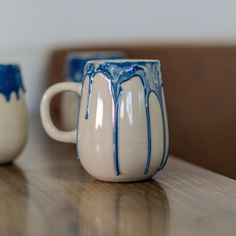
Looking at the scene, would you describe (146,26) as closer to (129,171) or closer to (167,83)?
(167,83)

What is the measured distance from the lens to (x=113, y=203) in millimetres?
582

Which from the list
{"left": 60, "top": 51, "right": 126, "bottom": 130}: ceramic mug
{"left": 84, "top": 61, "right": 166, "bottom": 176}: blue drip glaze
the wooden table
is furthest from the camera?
{"left": 60, "top": 51, "right": 126, "bottom": 130}: ceramic mug

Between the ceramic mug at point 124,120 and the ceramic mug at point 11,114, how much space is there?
0.15m

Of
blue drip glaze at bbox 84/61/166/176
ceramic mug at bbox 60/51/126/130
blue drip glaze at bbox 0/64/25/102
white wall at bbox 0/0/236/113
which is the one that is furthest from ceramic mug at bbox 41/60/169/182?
white wall at bbox 0/0/236/113

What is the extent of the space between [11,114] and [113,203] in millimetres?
241

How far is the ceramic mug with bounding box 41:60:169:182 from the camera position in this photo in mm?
617

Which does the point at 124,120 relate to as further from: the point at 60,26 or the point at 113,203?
the point at 60,26

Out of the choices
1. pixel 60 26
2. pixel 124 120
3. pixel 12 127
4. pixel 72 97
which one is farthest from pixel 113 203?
pixel 60 26

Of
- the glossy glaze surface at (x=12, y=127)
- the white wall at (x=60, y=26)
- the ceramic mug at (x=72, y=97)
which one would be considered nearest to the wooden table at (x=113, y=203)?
the glossy glaze surface at (x=12, y=127)

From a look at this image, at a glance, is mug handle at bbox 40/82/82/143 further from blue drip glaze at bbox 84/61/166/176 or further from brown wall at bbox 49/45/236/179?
brown wall at bbox 49/45/236/179

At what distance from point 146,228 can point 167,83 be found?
58cm

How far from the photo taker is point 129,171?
2.06ft

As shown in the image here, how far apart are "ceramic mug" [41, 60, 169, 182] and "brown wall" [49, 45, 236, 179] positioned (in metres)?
0.30

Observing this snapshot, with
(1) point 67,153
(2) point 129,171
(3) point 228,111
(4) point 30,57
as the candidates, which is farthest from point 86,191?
(4) point 30,57
